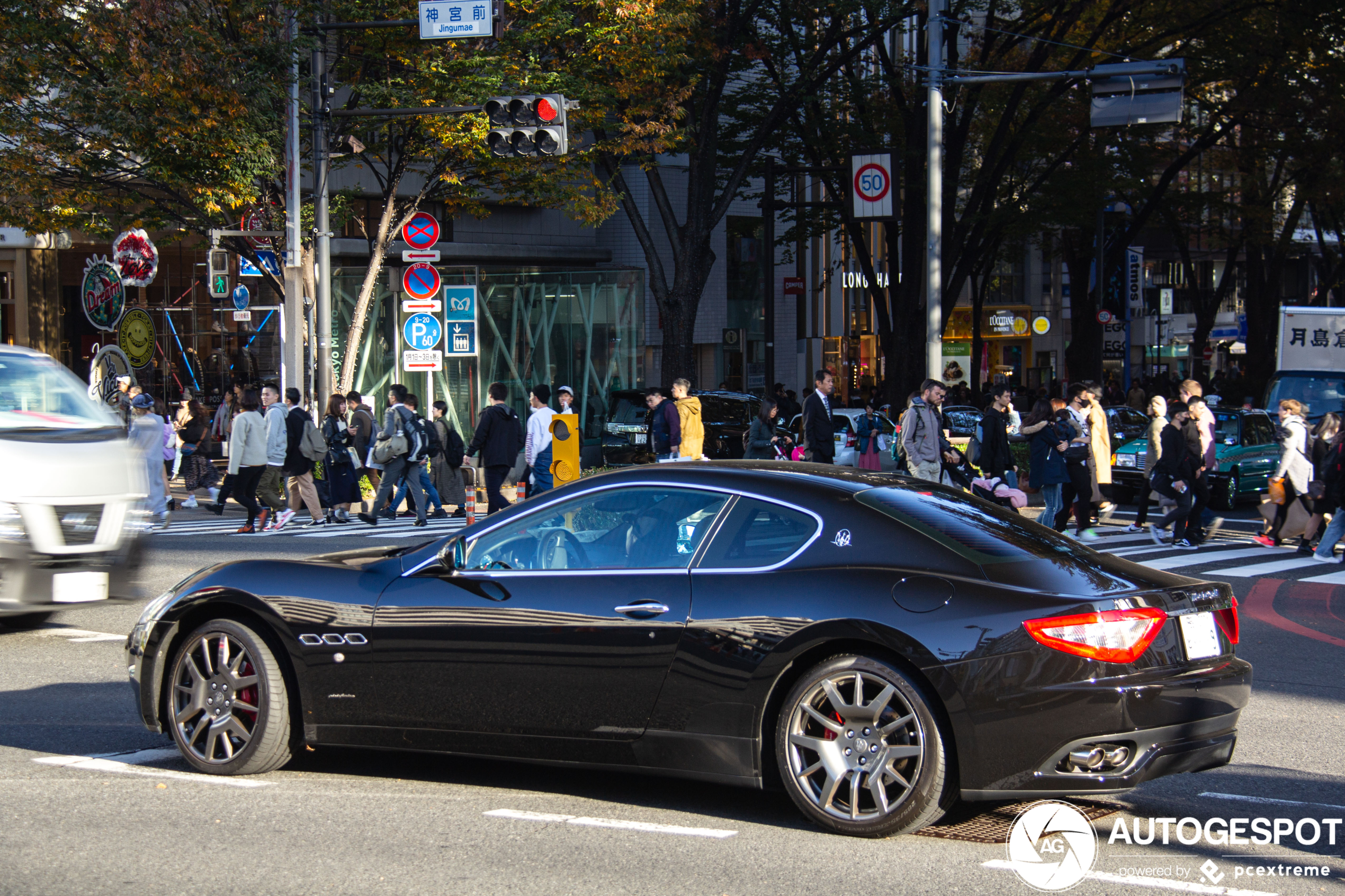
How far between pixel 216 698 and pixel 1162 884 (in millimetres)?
3791

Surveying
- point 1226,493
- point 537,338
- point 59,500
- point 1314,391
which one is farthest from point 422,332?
point 1314,391

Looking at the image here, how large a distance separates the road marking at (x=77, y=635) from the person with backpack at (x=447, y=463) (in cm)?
871

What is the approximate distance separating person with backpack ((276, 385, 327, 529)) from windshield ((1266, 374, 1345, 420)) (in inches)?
585

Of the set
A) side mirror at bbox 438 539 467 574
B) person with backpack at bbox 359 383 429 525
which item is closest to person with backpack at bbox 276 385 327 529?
person with backpack at bbox 359 383 429 525

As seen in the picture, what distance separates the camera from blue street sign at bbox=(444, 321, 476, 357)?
21125 mm

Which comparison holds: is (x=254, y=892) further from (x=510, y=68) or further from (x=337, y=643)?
(x=510, y=68)

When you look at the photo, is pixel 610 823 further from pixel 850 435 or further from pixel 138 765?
pixel 850 435

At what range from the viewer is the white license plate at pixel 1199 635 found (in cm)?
486

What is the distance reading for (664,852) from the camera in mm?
4824

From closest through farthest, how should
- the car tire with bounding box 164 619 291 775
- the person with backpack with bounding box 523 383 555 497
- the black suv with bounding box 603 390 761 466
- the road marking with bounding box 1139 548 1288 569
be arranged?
the car tire with bounding box 164 619 291 775 → the road marking with bounding box 1139 548 1288 569 → the person with backpack with bounding box 523 383 555 497 → the black suv with bounding box 603 390 761 466

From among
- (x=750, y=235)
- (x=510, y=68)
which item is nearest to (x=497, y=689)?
(x=510, y=68)

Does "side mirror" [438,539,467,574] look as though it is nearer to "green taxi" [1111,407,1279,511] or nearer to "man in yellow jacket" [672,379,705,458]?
"man in yellow jacket" [672,379,705,458]

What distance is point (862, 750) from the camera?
484 centimetres

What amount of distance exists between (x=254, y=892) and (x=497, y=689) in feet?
4.04
